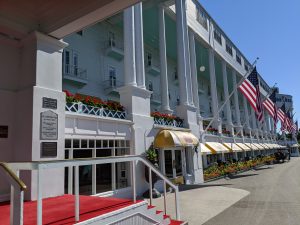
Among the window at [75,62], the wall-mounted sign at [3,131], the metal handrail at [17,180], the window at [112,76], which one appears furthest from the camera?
the window at [112,76]

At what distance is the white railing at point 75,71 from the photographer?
19856 millimetres

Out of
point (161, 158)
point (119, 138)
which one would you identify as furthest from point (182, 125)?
point (119, 138)

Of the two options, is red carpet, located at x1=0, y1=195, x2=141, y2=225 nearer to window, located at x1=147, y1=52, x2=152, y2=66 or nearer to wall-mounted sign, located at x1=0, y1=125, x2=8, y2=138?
wall-mounted sign, located at x1=0, y1=125, x2=8, y2=138

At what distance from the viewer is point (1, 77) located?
27.4 feet

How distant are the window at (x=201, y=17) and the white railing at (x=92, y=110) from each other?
18.3m

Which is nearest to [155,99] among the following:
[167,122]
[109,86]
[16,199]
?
[109,86]

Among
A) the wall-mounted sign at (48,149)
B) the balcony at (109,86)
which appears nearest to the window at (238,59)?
the balcony at (109,86)

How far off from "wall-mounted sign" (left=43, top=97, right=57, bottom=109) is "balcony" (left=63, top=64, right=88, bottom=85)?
429 inches

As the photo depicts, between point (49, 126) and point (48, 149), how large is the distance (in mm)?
672

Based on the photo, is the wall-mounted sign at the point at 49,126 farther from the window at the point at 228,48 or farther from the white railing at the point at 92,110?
the window at the point at 228,48

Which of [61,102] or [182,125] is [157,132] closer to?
[182,125]

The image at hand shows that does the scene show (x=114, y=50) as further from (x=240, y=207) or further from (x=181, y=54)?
(x=240, y=207)

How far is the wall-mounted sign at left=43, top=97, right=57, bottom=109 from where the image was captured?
27.9 feet

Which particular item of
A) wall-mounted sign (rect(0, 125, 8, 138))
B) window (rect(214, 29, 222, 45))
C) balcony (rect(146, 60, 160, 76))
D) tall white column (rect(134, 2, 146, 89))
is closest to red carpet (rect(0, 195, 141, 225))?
wall-mounted sign (rect(0, 125, 8, 138))
